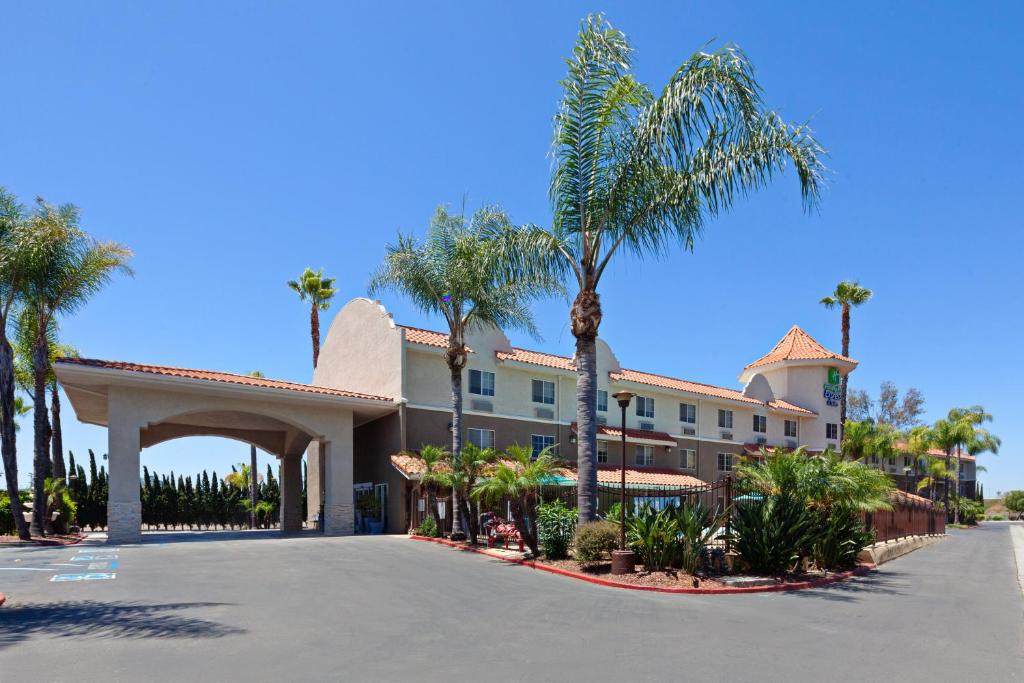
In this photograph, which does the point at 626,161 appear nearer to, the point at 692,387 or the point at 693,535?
the point at 693,535

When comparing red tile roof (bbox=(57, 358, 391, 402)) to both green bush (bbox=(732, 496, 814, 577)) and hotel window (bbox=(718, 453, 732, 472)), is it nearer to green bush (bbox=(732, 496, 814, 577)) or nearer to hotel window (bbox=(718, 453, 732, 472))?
green bush (bbox=(732, 496, 814, 577))

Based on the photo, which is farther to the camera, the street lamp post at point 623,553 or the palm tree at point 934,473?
the palm tree at point 934,473

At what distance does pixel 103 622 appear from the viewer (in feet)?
32.5

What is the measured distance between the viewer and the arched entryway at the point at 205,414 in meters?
24.1

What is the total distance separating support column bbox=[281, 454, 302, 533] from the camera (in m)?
36.4

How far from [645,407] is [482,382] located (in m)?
11.9

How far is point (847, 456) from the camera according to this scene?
51.4m

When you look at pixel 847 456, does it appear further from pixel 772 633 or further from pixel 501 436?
pixel 772 633

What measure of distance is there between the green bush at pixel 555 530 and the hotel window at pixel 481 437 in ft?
46.5

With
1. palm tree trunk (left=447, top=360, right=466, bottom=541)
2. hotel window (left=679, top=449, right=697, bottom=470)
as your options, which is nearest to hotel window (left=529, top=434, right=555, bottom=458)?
palm tree trunk (left=447, top=360, right=466, bottom=541)

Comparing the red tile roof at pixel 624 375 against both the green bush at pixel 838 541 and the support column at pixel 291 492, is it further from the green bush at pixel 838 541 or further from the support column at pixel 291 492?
the green bush at pixel 838 541

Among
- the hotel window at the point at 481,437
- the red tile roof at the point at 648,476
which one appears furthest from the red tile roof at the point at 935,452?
the hotel window at the point at 481,437

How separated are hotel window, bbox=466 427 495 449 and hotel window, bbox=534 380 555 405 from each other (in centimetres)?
348

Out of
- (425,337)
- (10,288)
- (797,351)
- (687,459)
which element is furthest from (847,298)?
(10,288)
